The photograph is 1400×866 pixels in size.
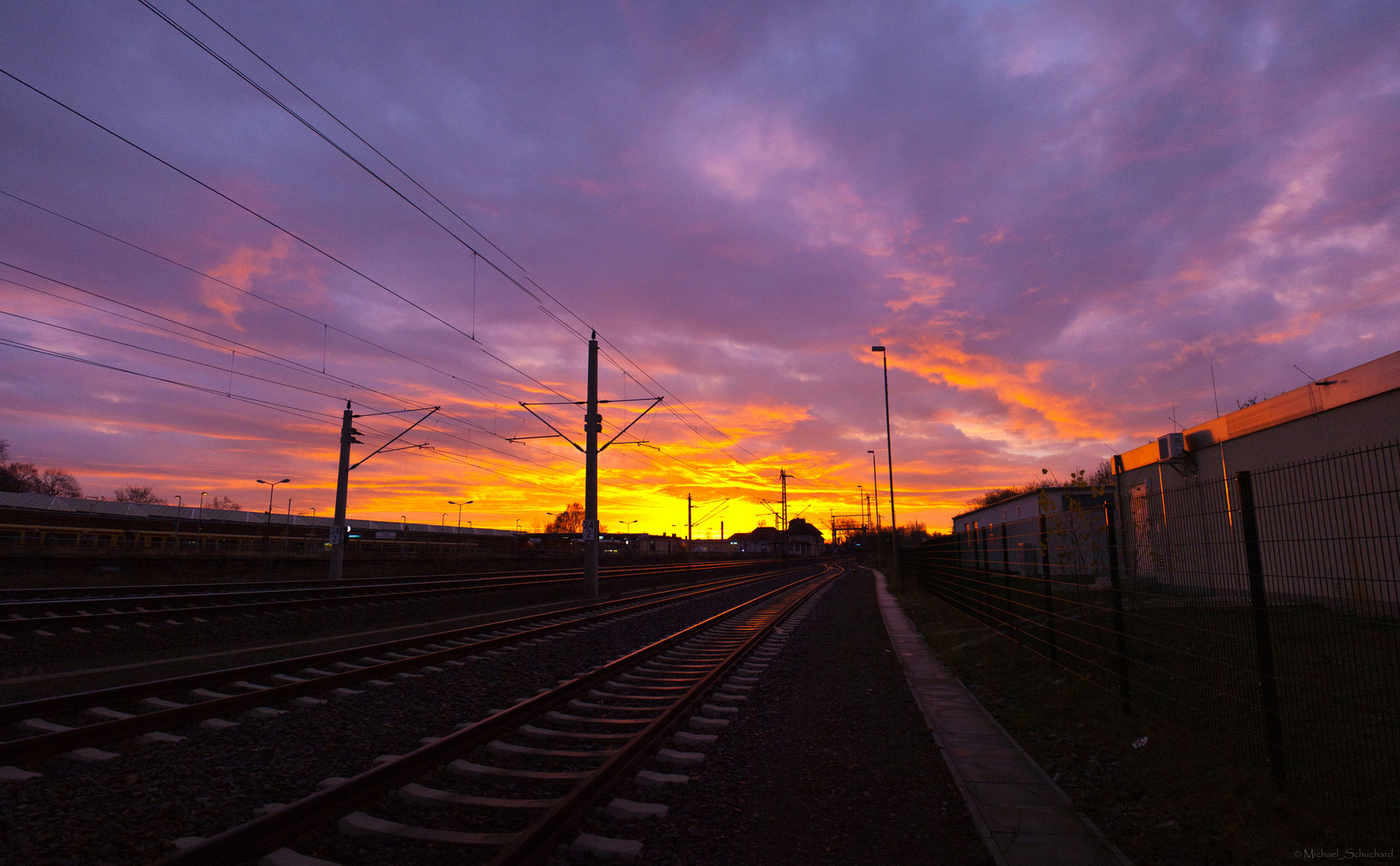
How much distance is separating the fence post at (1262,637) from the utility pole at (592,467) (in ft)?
69.3

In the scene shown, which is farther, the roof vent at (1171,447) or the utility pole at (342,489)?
the utility pole at (342,489)

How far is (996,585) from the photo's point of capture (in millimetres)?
15000

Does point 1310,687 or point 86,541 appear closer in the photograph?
point 1310,687

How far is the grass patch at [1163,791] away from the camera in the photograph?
474cm

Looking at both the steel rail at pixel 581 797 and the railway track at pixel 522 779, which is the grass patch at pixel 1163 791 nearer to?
the railway track at pixel 522 779

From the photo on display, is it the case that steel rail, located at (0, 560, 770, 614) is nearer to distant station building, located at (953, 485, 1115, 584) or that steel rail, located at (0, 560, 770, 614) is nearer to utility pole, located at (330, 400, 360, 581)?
utility pole, located at (330, 400, 360, 581)

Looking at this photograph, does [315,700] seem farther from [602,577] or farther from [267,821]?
[602,577]

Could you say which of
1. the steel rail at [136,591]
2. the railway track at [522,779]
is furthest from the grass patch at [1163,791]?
the steel rail at [136,591]

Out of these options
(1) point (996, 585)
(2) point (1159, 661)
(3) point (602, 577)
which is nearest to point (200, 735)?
(2) point (1159, 661)

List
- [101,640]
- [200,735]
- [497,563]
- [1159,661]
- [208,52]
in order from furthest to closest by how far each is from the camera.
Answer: [497,563]
[101,640]
[208,52]
[1159,661]
[200,735]

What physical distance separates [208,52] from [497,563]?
1585 inches

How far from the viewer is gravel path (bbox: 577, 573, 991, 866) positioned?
496 cm

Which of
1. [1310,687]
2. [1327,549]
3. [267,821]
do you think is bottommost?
[267,821]

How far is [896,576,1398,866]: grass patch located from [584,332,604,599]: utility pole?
17073 mm
